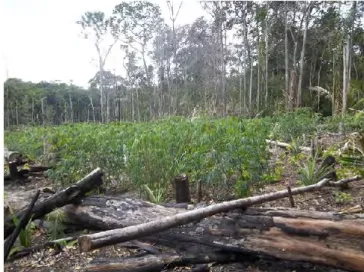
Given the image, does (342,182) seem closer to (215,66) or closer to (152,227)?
(215,66)

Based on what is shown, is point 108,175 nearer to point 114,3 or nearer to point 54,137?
point 54,137

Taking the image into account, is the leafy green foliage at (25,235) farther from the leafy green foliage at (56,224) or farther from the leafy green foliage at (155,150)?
the leafy green foliage at (155,150)

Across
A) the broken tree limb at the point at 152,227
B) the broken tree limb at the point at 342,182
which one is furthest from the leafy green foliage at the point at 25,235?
the broken tree limb at the point at 342,182

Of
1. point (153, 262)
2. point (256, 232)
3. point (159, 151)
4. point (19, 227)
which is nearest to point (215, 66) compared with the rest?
point (159, 151)

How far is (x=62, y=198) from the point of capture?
1.56 m

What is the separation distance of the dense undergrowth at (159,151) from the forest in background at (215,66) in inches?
4.3

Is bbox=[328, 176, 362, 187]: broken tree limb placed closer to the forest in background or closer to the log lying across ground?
the forest in background

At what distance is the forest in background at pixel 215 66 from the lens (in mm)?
1728

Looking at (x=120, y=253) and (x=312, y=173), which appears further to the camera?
(x=312, y=173)

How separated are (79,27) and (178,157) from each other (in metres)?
0.87

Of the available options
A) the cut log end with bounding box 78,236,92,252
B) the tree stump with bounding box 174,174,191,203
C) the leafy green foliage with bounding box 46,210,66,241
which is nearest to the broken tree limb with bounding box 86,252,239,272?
the cut log end with bounding box 78,236,92,252

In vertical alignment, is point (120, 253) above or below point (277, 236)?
below

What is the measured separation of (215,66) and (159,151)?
22.2 inches

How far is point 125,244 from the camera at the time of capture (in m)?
1.41
